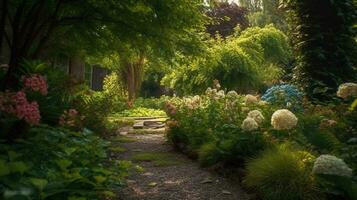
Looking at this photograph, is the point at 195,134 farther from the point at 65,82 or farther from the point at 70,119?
the point at 70,119

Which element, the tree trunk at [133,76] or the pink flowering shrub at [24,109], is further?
the tree trunk at [133,76]

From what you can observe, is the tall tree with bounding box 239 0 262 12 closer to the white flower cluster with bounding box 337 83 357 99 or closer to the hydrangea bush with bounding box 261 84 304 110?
the hydrangea bush with bounding box 261 84 304 110

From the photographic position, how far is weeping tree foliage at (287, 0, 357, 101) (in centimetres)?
870

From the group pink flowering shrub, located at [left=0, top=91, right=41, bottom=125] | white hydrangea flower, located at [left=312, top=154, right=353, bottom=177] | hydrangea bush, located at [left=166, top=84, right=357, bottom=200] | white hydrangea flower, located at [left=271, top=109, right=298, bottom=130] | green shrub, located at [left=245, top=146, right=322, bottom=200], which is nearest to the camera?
pink flowering shrub, located at [left=0, top=91, right=41, bottom=125]

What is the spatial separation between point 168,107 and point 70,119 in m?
4.35

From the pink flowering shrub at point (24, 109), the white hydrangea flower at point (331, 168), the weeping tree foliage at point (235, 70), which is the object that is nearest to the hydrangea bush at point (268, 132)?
the white hydrangea flower at point (331, 168)

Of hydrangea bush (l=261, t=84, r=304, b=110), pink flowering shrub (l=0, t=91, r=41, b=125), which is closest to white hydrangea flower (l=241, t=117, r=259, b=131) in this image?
hydrangea bush (l=261, t=84, r=304, b=110)

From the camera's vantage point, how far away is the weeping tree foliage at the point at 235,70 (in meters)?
17.2

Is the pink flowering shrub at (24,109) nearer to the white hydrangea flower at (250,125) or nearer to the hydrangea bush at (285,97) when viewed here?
the white hydrangea flower at (250,125)

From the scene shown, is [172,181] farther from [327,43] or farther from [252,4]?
[252,4]

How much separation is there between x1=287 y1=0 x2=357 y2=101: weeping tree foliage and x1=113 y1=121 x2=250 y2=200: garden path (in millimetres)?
3138

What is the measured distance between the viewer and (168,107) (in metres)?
9.03

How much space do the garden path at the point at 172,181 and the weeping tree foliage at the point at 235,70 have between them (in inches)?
324

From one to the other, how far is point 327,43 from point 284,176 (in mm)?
5144
